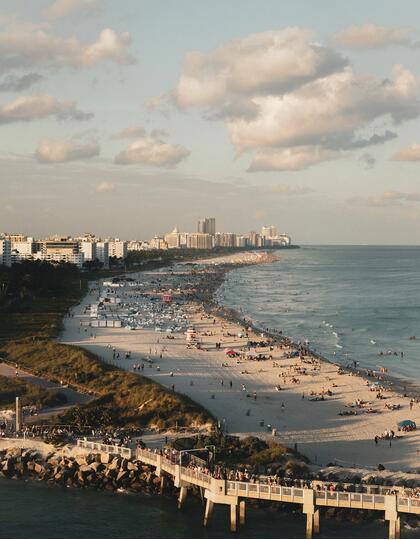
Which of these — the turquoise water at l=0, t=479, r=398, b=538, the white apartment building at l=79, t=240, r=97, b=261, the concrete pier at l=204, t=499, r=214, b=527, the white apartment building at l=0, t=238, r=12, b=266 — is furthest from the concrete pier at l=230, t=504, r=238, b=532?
the white apartment building at l=79, t=240, r=97, b=261

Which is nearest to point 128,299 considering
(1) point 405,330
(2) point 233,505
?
(1) point 405,330

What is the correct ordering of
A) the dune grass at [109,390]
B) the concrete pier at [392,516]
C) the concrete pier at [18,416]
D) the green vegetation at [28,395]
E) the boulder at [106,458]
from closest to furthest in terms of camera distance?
the concrete pier at [392,516], the boulder at [106,458], the concrete pier at [18,416], the dune grass at [109,390], the green vegetation at [28,395]

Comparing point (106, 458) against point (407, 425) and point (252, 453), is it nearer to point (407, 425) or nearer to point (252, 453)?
point (252, 453)

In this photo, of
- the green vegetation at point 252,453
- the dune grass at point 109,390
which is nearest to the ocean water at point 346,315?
the dune grass at point 109,390

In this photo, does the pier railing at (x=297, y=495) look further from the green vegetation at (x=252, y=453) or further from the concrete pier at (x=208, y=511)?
the green vegetation at (x=252, y=453)

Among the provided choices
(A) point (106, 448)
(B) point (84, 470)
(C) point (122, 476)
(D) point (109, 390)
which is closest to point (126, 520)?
(C) point (122, 476)

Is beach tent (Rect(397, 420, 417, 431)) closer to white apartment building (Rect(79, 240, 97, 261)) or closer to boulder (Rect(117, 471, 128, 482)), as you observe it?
boulder (Rect(117, 471, 128, 482))

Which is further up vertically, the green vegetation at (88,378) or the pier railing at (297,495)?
the green vegetation at (88,378)
